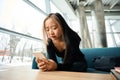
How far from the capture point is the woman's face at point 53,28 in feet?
4.42

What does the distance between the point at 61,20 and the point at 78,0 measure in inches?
261

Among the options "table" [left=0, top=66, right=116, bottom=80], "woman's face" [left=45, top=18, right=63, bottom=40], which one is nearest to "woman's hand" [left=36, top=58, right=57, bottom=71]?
"table" [left=0, top=66, right=116, bottom=80]

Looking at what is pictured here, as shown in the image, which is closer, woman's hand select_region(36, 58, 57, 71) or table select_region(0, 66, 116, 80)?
table select_region(0, 66, 116, 80)

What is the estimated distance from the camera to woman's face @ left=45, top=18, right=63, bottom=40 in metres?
1.35

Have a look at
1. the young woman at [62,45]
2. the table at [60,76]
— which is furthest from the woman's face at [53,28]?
the table at [60,76]

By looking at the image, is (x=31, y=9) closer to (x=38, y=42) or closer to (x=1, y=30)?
(x=38, y=42)

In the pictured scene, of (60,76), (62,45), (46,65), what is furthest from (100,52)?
(60,76)

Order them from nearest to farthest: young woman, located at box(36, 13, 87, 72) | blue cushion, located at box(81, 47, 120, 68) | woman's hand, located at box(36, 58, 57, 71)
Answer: woman's hand, located at box(36, 58, 57, 71) < young woman, located at box(36, 13, 87, 72) < blue cushion, located at box(81, 47, 120, 68)

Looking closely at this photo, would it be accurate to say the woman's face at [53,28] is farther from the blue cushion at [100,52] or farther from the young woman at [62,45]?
the blue cushion at [100,52]

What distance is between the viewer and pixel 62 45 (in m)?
1.46

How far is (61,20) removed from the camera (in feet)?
4.75

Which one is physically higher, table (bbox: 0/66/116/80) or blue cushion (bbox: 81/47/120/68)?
blue cushion (bbox: 81/47/120/68)

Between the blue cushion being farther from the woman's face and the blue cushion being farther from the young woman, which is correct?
the woman's face

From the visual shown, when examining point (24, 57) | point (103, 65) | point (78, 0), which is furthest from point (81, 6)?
point (103, 65)
